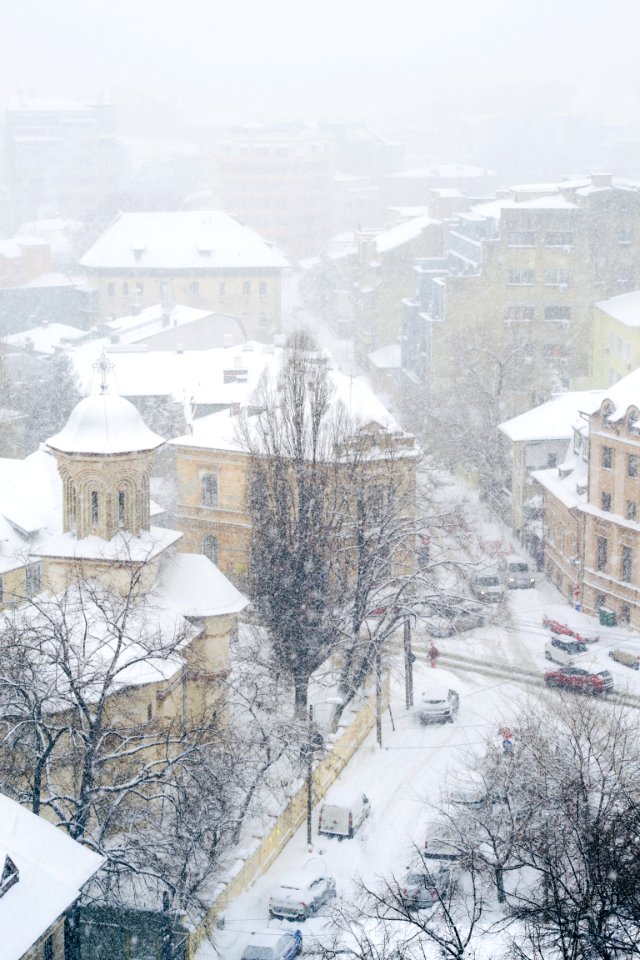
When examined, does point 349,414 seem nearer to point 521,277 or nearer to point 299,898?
point 299,898

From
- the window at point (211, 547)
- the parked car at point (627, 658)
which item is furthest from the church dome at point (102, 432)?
the parked car at point (627, 658)

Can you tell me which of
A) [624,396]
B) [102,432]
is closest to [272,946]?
[102,432]

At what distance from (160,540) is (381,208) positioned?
3993 inches

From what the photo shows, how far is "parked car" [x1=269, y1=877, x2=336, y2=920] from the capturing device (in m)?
27.3

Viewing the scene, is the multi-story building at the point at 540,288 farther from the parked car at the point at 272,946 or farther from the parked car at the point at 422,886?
the parked car at the point at 272,946

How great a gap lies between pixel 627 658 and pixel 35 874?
2268 cm

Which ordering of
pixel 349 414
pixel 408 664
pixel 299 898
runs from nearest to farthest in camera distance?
pixel 299 898 → pixel 408 664 → pixel 349 414

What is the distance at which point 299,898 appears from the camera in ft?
90.0

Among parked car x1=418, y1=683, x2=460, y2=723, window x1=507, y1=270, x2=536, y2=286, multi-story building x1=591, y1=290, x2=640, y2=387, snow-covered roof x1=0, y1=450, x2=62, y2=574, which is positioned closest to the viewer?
parked car x1=418, y1=683, x2=460, y2=723

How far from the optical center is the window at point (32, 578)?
132 ft

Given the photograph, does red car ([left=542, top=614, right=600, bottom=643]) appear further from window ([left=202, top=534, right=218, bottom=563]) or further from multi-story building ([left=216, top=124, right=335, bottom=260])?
multi-story building ([left=216, top=124, right=335, bottom=260])

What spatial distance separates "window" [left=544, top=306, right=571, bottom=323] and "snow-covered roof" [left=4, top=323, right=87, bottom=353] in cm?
2415

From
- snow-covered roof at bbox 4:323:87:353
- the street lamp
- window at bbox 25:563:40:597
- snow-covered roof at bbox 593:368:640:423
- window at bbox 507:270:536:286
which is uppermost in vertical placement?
window at bbox 507:270:536:286

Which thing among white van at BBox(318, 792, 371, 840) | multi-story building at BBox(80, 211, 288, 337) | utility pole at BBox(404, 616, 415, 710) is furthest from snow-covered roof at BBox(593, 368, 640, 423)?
multi-story building at BBox(80, 211, 288, 337)
